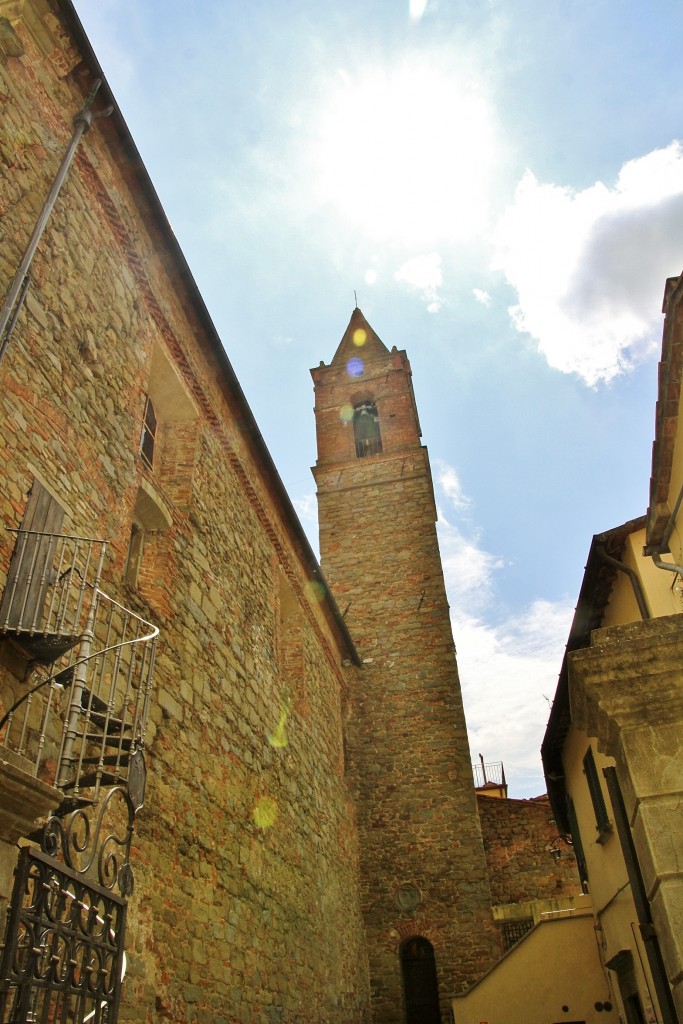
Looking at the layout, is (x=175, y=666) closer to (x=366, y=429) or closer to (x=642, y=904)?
(x=642, y=904)

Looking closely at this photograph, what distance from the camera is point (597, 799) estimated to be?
897 centimetres

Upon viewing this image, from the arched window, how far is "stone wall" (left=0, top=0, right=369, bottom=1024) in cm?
1033

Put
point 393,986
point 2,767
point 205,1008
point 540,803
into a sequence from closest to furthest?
1. point 2,767
2. point 205,1008
3. point 393,986
4. point 540,803

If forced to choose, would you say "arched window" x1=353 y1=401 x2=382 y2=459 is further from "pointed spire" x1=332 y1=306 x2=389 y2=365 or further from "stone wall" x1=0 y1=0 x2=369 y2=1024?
"stone wall" x1=0 y1=0 x2=369 y2=1024

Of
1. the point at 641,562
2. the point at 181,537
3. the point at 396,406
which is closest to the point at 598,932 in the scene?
the point at 641,562

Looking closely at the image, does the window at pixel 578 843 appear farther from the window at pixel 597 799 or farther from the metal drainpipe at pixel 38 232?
the metal drainpipe at pixel 38 232

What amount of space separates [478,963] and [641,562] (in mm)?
8453

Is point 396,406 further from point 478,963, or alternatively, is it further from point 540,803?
point 478,963

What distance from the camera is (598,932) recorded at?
401 inches

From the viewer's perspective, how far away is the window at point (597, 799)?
28.4ft

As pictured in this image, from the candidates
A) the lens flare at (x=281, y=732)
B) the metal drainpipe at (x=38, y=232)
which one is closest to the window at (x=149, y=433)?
the metal drainpipe at (x=38, y=232)

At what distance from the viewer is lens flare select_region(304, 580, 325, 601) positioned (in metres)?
12.4

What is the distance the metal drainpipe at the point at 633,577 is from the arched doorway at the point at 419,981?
8.54 m

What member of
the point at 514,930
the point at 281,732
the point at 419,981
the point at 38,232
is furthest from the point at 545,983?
the point at 38,232
